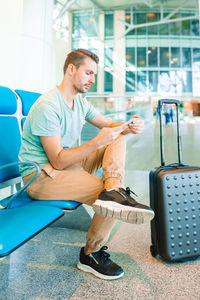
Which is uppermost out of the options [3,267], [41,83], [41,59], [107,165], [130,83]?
[130,83]

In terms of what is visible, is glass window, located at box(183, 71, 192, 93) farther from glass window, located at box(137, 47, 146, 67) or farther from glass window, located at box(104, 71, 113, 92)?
glass window, located at box(104, 71, 113, 92)

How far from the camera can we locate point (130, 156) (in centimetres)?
409

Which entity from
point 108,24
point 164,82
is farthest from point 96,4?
point 164,82

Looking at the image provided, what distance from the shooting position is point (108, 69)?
1215 centimetres

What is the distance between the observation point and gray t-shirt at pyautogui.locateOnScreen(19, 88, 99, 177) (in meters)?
1.13

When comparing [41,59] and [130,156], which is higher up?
[41,59]

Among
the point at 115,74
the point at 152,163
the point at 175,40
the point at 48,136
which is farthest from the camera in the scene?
the point at 175,40

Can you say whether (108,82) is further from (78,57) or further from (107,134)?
(107,134)

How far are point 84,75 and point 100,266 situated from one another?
105 centimetres

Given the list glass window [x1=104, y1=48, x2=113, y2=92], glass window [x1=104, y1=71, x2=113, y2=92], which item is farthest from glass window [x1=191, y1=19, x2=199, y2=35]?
glass window [x1=104, y1=71, x2=113, y2=92]

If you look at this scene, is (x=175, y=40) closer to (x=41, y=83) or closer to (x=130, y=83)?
(x=130, y=83)

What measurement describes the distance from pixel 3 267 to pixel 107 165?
0.85 meters

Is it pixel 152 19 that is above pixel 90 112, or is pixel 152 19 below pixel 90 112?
above

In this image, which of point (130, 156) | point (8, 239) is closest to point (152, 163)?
point (130, 156)
